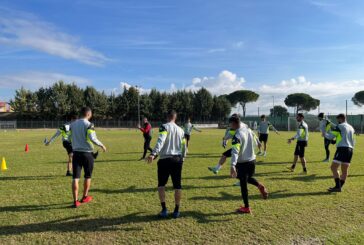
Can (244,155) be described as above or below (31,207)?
above


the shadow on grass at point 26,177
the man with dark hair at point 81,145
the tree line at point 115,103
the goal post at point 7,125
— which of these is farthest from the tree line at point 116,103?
the man with dark hair at point 81,145

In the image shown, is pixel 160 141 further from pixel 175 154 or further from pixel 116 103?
pixel 116 103

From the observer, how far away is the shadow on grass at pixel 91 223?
209 inches

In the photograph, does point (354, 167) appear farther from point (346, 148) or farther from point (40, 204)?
point (40, 204)

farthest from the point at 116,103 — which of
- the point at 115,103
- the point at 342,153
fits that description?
the point at 342,153

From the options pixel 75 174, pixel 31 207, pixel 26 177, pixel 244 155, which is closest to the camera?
pixel 244 155

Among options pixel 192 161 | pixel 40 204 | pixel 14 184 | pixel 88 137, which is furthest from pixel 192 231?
pixel 192 161

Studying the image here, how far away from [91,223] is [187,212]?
6.28 feet

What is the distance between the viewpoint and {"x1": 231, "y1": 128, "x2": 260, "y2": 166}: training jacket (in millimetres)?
5754

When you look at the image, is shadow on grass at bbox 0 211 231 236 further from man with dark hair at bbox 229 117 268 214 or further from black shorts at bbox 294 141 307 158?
black shorts at bbox 294 141 307 158

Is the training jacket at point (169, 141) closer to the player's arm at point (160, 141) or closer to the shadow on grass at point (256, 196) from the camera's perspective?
the player's arm at point (160, 141)

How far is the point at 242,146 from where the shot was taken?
5902 mm

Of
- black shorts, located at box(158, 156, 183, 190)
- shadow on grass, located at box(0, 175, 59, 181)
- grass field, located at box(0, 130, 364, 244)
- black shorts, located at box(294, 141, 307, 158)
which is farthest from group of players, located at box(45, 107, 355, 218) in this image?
shadow on grass, located at box(0, 175, 59, 181)

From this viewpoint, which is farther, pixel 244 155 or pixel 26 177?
pixel 26 177
